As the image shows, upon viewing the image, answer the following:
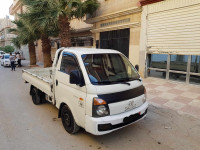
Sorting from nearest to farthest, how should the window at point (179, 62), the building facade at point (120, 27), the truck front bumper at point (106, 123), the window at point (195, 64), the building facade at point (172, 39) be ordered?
the truck front bumper at point (106, 123) < the building facade at point (172, 39) < the window at point (195, 64) < the window at point (179, 62) < the building facade at point (120, 27)

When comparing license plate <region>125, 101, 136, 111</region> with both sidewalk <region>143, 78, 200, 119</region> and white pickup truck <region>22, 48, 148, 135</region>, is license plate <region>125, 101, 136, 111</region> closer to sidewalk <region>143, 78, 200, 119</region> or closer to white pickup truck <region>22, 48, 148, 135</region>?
white pickup truck <region>22, 48, 148, 135</region>

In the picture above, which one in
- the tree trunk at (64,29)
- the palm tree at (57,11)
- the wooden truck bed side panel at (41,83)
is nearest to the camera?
the wooden truck bed side panel at (41,83)

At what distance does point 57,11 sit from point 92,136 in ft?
28.7

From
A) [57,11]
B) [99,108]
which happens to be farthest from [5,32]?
[99,108]

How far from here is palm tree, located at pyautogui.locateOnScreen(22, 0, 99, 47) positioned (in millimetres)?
9891

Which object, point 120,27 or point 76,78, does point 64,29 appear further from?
point 76,78

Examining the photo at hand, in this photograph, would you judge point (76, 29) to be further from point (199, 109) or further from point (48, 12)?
point (199, 109)

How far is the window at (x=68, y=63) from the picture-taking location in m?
3.58

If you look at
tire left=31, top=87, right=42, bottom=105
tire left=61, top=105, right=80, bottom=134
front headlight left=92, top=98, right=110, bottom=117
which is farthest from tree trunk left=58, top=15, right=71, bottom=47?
front headlight left=92, top=98, right=110, bottom=117

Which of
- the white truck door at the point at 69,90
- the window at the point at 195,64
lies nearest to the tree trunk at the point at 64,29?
the white truck door at the point at 69,90

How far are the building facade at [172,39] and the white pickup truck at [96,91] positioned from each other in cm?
500

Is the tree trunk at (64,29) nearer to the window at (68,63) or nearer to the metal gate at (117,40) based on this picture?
the metal gate at (117,40)

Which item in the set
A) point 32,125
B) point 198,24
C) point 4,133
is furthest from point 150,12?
point 4,133

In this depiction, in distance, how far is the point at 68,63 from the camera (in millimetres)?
3768
